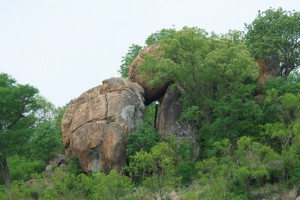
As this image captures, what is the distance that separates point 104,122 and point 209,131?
677cm

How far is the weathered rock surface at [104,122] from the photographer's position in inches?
1150

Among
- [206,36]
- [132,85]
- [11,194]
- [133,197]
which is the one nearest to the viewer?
[133,197]

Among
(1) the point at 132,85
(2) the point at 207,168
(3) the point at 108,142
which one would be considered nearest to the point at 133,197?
(2) the point at 207,168

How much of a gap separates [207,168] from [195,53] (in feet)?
26.2

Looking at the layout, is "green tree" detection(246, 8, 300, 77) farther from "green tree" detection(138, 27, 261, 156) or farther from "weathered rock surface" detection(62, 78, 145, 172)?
"weathered rock surface" detection(62, 78, 145, 172)

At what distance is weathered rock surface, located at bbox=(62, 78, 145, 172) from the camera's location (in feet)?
95.9

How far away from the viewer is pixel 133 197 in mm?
23266

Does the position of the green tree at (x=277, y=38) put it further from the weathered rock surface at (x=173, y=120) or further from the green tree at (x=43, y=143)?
the green tree at (x=43, y=143)

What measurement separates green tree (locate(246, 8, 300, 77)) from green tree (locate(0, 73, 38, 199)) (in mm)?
15410

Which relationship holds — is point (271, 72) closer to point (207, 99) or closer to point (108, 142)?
point (207, 99)

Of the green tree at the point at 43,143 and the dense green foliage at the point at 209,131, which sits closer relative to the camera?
the dense green foliage at the point at 209,131

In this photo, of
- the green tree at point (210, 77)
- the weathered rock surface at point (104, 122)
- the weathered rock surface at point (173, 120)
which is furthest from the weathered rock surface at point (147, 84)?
the green tree at point (210, 77)

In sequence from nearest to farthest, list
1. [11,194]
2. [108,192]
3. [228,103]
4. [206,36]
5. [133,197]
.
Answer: [108,192], [133,197], [11,194], [228,103], [206,36]

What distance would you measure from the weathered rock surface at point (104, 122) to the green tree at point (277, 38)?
8798 mm
